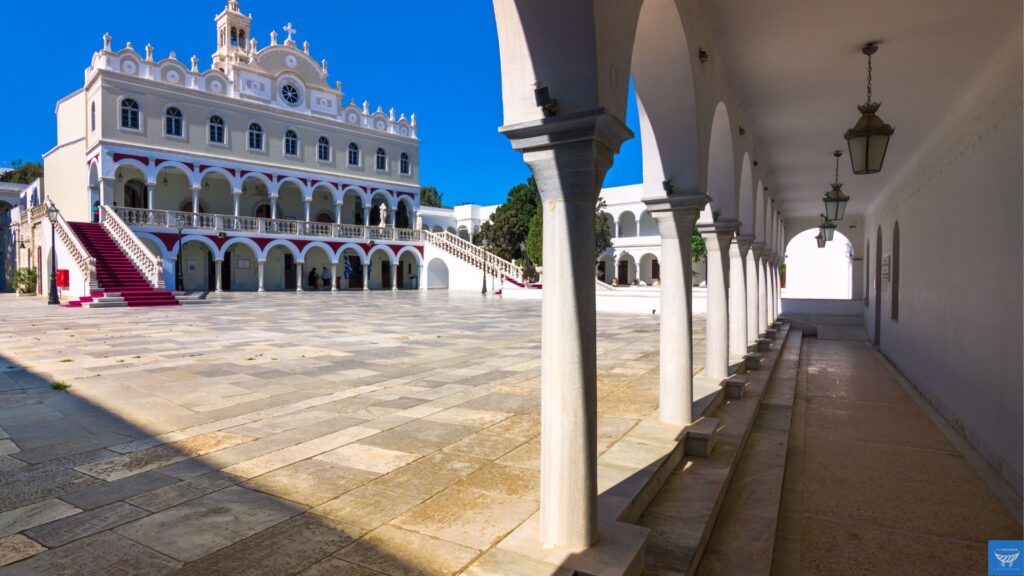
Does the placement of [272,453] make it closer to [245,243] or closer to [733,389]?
[733,389]

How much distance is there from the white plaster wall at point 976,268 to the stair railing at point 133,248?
22878 millimetres

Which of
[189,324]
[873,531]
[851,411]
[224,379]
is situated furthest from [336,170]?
[873,531]

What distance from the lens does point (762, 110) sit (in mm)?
8258

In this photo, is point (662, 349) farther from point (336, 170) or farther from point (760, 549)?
→ point (336, 170)

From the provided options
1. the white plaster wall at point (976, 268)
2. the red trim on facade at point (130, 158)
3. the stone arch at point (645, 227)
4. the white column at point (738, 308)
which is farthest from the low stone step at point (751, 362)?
the stone arch at point (645, 227)

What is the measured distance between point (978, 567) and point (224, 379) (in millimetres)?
7307

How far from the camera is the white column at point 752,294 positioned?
10492 millimetres

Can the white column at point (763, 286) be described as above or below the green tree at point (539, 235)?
below

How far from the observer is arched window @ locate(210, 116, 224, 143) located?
3047cm

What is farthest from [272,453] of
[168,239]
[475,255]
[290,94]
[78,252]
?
[290,94]

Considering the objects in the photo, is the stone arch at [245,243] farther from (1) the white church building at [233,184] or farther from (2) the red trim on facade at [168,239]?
(2) the red trim on facade at [168,239]

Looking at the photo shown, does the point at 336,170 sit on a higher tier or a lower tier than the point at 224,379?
higher

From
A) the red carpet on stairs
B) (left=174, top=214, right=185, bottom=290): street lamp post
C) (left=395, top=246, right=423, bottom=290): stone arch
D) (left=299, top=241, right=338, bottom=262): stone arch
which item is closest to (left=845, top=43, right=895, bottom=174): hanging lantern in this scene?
the red carpet on stairs

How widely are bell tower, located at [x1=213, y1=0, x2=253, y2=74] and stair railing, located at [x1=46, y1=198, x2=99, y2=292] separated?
1652 cm
